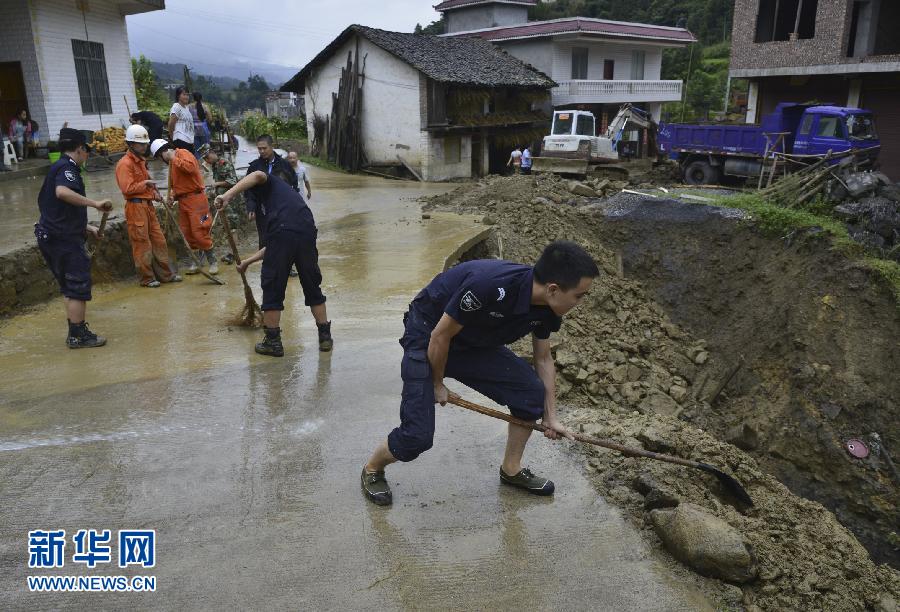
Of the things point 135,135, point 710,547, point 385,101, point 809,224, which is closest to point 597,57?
point 385,101

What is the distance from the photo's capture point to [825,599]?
311cm

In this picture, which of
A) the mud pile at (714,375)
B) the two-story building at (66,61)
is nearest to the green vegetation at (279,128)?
the two-story building at (66,61)

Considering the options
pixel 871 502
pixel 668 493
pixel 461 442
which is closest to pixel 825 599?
pixel 668 493

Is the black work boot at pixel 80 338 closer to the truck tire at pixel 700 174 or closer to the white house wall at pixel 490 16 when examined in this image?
the truck tire at pixel 700 174

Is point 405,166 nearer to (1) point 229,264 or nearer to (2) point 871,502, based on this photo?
(1) point 229,264

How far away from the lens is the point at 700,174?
17.2 metres

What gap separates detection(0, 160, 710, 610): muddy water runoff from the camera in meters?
2.89

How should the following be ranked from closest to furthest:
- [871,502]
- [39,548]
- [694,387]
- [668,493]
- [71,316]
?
[39,548] → [668,493] → [71,316] → [871,502] → [694,387]

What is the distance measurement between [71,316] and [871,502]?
849 centimetres

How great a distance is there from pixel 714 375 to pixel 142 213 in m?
8.16

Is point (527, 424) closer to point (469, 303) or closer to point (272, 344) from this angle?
point (469, 303)

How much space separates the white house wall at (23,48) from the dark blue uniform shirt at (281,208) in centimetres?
1129

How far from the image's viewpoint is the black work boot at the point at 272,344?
5238 mm

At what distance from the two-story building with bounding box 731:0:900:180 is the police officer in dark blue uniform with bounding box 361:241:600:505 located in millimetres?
19528
